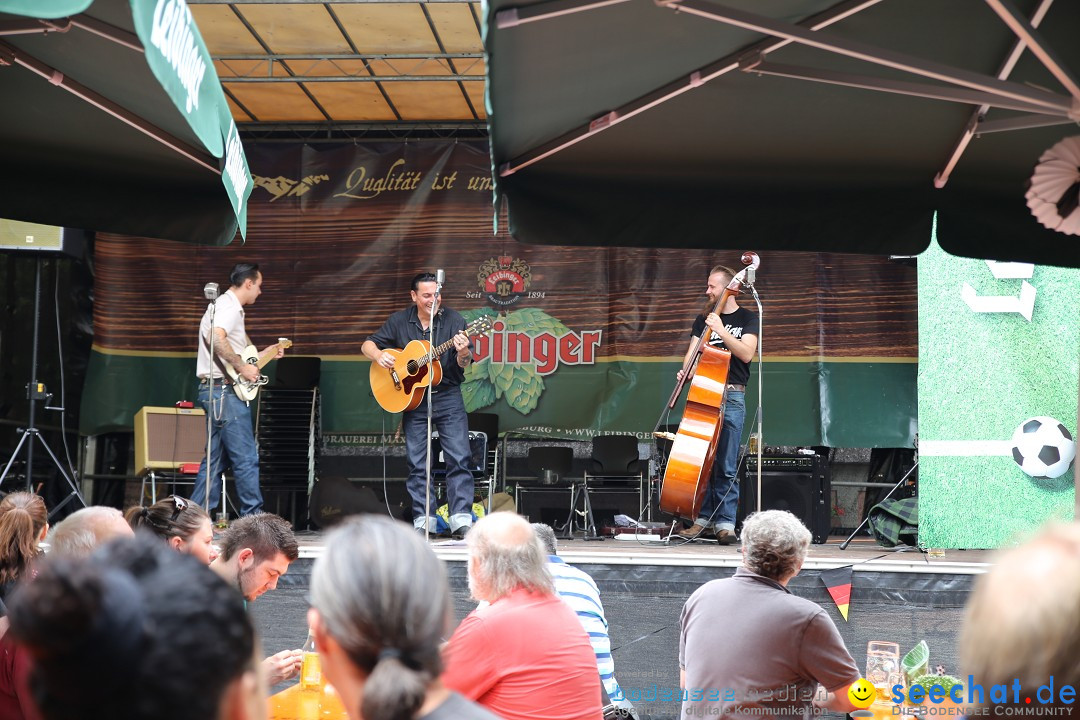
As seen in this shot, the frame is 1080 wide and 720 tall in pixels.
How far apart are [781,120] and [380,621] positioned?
273 centimetres

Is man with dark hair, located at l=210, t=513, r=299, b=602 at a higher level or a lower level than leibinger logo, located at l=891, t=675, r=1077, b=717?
lower

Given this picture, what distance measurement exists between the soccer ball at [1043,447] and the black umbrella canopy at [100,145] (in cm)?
438

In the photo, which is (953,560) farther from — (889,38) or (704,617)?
(889,38)

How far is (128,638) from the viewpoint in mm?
1033

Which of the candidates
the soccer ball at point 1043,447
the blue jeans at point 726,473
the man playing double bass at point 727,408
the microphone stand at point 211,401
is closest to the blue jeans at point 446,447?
the microphone stand at point 211,401

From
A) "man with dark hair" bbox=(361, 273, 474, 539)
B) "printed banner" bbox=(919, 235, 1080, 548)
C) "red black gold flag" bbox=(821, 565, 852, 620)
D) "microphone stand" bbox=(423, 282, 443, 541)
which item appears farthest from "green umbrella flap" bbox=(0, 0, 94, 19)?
"man with dark hair" bbox=(361, 273, 474, 539)

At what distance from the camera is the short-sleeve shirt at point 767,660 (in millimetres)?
3271

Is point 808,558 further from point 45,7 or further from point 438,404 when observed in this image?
point 45,7

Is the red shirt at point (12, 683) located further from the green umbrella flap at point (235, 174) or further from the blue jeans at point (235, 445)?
the blue jeans at point (235, 445)

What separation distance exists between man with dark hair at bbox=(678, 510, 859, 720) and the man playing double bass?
420cm

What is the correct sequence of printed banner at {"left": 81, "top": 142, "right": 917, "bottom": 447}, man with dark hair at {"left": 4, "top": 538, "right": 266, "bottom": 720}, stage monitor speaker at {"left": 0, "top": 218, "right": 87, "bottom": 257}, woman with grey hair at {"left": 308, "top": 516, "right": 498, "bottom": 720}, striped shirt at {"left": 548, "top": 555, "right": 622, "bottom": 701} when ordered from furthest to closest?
printed banner at {"left": 81, "top": 142, "right": 917, "bottom": 447} < stage monitor speaker at {"left": 0, "top": 218, "right": 87, "bottom": 257} < striped shirt at {"left": 548, "top": 555, "right": 622, "bottom": 701} < woman with grey hair at {"left": 308, "top": 516, "right": 498, "bottom": 720} < man with dark hair at {"left": 4, "top": 538, "right": 266, "bottom": 720}

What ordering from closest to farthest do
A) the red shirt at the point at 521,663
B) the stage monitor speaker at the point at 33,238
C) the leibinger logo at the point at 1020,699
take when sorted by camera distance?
1. the leibinger logo at the point at 1020,699
2. the red shirt at the point at 521,663
3. the stage monitor speaker at the point at 33,238

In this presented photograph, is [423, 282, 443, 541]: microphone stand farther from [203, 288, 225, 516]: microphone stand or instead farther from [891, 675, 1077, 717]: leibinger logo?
[891, 675, 1077, 717]: leibinger logo

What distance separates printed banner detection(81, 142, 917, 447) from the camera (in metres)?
9.53
